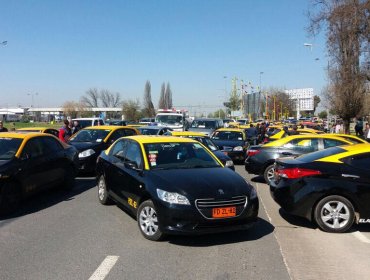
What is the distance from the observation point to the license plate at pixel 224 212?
5660 millimetres

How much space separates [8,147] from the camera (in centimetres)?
846

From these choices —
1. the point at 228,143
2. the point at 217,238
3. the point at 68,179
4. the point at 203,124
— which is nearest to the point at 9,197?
the point at 68,179

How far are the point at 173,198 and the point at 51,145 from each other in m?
5.08

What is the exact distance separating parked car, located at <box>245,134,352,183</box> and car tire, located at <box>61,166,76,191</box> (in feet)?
16.6

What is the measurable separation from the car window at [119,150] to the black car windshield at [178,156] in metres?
0.83

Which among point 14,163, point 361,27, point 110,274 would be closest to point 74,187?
point 14,163

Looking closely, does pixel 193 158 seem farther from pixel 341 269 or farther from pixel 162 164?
pixel 341 269

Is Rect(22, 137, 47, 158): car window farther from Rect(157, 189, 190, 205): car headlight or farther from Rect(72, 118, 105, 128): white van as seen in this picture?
Rect(72, 118, 105, 128): white van

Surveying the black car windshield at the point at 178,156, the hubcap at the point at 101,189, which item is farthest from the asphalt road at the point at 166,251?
the black car windshield at the point at 178,156

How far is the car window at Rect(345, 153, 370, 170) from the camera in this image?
6758 mm

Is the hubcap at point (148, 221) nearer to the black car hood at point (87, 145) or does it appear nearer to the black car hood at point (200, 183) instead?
the black car hood at point (200, 183)

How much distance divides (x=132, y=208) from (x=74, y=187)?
183 inches

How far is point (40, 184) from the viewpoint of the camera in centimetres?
874

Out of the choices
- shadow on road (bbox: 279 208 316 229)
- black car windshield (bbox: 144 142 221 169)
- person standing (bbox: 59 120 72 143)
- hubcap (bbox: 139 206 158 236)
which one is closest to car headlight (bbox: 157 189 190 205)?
hubcap (bbox: 139 206 158 236)
